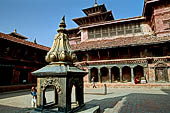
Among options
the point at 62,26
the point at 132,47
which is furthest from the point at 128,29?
the point at 62,26

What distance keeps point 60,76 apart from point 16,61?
50.2 feet

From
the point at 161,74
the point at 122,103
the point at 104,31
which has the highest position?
the point at 104,31

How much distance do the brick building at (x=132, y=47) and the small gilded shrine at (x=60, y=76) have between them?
14148mm

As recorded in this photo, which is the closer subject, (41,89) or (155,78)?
(41,89)

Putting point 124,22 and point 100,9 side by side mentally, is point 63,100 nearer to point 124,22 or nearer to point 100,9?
point 124,22

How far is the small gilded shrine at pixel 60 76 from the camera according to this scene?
367cm

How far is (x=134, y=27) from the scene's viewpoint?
819 inches

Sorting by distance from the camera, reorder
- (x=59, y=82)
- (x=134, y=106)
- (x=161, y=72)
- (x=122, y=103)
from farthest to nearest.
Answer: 1. (x=161, y=72)
2. (x=122, y=103)
3. (x=134, y=106)
4. (x=59, y=82)

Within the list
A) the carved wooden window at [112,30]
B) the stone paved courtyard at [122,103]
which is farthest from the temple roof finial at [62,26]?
the carved wooden window at [112,30]

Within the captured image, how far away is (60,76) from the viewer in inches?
149

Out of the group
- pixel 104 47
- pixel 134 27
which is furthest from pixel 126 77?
pixel 134 27

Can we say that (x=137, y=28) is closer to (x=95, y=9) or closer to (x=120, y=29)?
(x=120, y=29)

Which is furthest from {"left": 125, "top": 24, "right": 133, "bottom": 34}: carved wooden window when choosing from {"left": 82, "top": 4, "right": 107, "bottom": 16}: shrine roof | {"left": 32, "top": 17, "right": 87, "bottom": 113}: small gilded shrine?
{"left": 32, "top": 17, "right": 87, "bottom": 113}: small gilded shrine

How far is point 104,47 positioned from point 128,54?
397cm
